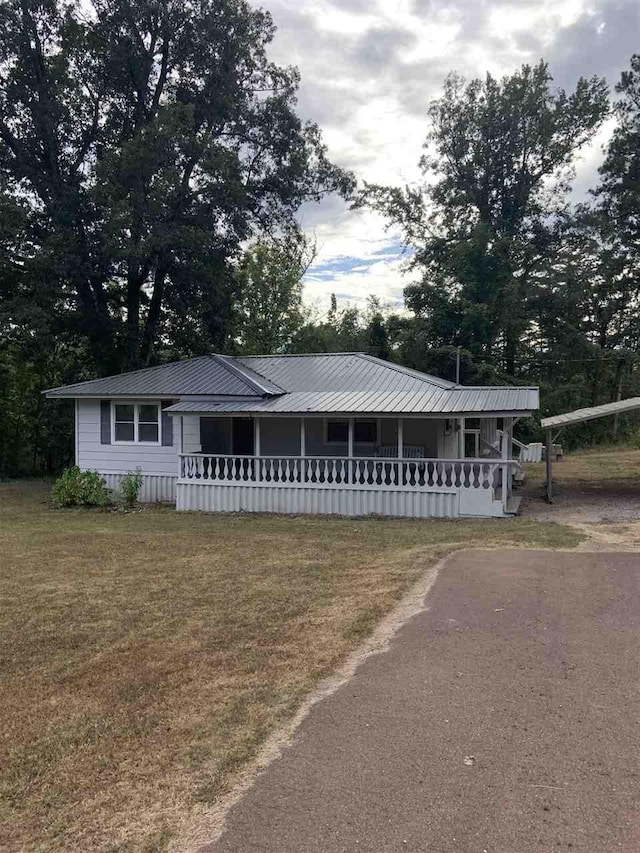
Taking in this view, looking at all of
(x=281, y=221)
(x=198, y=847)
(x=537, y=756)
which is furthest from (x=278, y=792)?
(x=281, y=221)

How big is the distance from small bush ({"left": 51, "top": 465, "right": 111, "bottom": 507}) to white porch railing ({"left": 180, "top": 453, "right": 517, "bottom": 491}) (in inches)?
90.5

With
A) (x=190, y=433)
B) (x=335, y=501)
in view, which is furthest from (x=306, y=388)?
(x=335, y=501)

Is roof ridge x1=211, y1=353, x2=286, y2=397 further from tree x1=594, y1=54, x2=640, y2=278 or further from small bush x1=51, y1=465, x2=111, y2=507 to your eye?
tree x1=594, y1=54, x2=640, y2=278

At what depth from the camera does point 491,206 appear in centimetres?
3297

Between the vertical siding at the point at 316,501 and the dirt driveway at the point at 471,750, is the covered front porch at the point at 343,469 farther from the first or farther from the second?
the dirt driveway at the point at 471,750

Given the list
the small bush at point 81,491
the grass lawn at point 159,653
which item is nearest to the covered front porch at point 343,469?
the grass lawn at point 159,653

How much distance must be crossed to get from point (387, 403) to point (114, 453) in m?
7.70

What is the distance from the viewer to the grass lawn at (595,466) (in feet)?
64.7

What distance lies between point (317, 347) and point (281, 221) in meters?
15.1

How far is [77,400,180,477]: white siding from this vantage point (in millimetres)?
15703

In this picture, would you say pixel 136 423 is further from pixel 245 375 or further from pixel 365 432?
pixel 365 432

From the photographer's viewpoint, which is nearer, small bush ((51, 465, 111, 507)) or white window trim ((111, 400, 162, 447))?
small bush ((51, 465, 111, 507))

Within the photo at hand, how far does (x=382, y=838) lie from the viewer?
8.90 ft

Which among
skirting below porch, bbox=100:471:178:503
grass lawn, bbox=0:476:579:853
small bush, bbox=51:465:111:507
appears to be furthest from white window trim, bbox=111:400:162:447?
grass lawn, bbox=0:476:579:853
